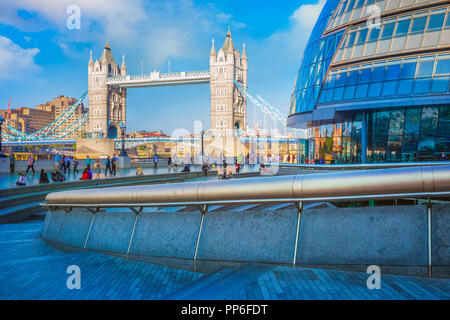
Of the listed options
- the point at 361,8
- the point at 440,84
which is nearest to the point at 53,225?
the point at 440,84

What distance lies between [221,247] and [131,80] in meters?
92.7

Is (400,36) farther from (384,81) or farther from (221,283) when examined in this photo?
(221,283)

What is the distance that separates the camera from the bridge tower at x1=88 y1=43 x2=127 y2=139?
328 ft

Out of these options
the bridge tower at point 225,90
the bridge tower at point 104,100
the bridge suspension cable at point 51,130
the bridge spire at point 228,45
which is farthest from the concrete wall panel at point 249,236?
the bridge suspension cable at point 51,130

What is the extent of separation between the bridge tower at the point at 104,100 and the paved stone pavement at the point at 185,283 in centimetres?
9661

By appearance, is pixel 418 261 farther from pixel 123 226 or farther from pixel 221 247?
pixel 123 226

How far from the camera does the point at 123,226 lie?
5.46 m

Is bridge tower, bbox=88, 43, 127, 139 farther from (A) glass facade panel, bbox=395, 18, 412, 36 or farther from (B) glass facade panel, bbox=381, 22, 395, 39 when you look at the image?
(A) glass facade panel, bbox=395, 18, 412, 36

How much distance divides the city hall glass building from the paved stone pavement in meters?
16.8

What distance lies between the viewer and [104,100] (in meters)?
100

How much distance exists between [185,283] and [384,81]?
1810 centimetres

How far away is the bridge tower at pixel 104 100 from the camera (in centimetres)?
10000

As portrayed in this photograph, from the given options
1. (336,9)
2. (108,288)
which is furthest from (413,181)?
(336,9)

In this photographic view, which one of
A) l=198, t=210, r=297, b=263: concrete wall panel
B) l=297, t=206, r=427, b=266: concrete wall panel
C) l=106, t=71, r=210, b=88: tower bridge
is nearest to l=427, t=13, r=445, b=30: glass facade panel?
l=297, t=206, r=427, b=266: concrete wall panel
